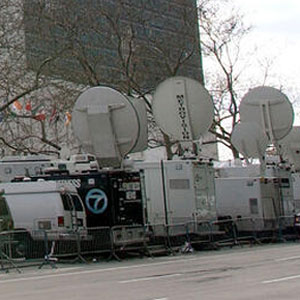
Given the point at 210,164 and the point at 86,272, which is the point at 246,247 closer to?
the point at 210,164

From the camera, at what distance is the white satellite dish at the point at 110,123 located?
25.8 m

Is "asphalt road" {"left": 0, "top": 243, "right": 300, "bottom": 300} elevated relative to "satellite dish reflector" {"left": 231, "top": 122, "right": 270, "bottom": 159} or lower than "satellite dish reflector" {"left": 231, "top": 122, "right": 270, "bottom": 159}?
lower

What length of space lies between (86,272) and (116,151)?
6.76 m

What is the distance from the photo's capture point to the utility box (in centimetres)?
2761

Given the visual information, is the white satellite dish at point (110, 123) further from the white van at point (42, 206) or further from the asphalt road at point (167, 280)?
the asphalt road at point (167, 280)

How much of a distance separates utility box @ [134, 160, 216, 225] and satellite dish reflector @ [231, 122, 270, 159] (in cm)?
609

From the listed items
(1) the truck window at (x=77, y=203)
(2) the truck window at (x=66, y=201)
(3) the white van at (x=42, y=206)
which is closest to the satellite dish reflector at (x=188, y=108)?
(1) the truck window at (x=77, y=203)

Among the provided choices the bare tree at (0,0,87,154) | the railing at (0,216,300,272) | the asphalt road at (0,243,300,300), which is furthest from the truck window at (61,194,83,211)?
the bare tree at (0,0,87,154)

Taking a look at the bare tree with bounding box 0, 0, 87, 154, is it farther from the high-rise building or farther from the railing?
the railing

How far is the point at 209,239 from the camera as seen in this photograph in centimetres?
2803

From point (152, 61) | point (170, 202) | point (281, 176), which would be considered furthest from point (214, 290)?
point (152, 61)

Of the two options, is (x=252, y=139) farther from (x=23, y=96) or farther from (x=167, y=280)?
(x=167, y=280)

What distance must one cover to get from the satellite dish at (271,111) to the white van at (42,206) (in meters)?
12.3

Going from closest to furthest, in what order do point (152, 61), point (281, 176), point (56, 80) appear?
point (281, 176) < point (56, 80) < point (152, 61)
